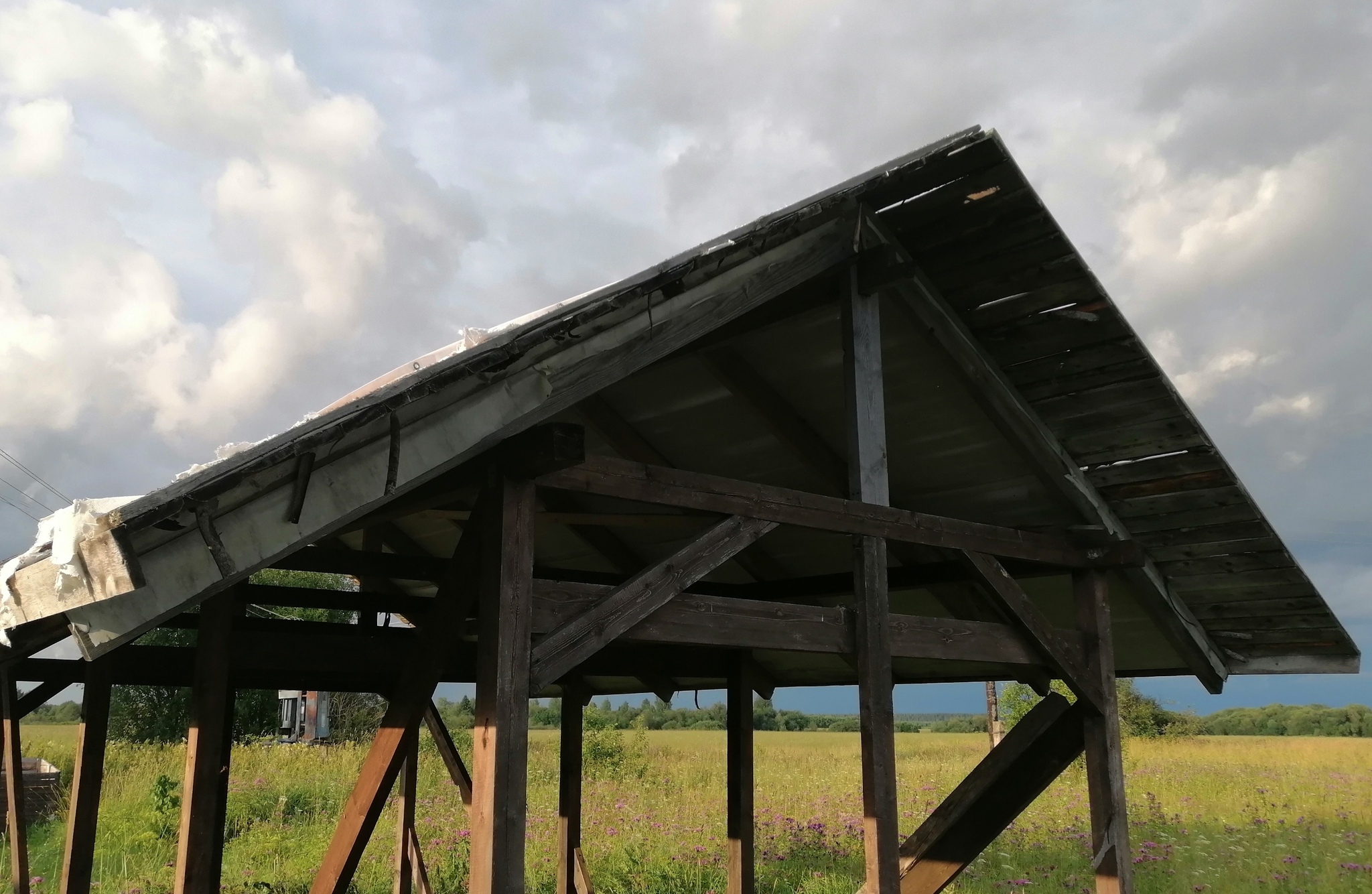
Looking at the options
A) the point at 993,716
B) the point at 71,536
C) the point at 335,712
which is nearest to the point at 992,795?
the point at 71,536

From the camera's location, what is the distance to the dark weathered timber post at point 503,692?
339 centimetres

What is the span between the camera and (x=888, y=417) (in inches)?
233

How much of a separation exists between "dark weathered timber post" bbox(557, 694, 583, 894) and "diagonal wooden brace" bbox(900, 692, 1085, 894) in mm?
4028

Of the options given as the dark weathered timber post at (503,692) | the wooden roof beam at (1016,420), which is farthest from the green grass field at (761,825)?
the dark weathered timber post at (503,692)

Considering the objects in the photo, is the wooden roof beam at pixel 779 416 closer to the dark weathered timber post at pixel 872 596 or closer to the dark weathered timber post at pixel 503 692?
the dark weathered timber post at pixel 872 596

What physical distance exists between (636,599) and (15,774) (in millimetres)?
4716

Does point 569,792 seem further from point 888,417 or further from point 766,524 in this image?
point 766,524

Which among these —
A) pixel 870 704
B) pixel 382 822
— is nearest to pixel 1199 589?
pixel 870 704

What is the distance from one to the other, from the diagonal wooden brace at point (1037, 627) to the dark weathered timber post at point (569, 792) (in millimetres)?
4604

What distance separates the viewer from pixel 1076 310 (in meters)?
5.17

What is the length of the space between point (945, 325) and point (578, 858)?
240 inches

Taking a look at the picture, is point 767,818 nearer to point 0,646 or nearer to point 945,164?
point 945,164

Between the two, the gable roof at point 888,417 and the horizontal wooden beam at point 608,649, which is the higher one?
the gable roof at point 888,417

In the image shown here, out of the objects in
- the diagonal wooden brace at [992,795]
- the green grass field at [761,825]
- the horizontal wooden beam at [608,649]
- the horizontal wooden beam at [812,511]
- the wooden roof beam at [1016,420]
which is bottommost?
the green grass field at [761,825]
